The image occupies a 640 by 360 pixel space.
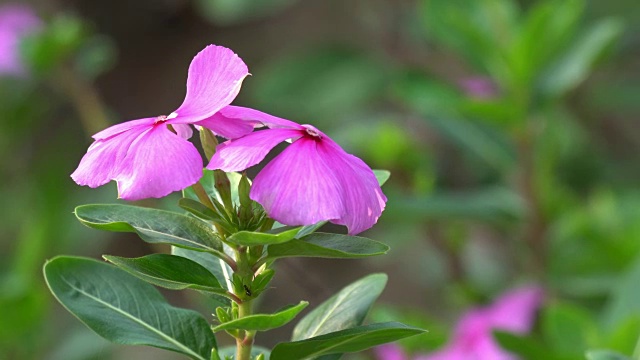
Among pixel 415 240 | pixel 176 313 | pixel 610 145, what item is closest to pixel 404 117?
pixel 415 240

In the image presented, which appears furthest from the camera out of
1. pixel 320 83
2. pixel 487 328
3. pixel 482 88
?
pixel 320 83

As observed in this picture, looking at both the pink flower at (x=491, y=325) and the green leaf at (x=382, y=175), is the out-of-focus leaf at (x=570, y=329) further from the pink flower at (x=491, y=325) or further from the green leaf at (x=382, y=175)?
the green leaf at (x=382, y=175)

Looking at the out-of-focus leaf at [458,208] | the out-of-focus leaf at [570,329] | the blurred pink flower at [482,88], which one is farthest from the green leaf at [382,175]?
the blurred pink flower at [482,88]

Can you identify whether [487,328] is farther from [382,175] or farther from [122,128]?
[122,128]

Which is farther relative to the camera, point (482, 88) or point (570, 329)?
point (482, 88)

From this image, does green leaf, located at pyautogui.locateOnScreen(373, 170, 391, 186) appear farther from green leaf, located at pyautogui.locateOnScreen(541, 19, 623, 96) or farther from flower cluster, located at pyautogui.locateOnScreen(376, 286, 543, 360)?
green leaf, located at pyautogui.locateOnScreen(541, 19, 623, 96)

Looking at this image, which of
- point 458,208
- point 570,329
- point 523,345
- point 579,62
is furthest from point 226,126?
point 579,62
